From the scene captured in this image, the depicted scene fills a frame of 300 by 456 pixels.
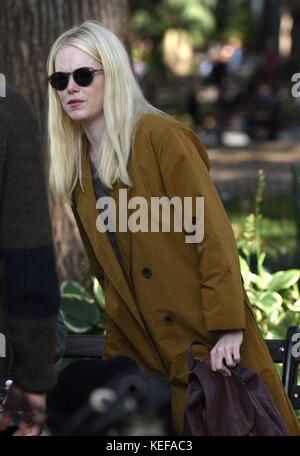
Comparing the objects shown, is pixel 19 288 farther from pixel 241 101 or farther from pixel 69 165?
pixel 241 101

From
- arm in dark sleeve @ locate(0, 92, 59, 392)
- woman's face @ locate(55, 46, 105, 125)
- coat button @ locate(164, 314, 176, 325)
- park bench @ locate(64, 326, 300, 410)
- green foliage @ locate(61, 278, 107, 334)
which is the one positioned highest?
woman's face @ locate(55, 46, 105, 125)

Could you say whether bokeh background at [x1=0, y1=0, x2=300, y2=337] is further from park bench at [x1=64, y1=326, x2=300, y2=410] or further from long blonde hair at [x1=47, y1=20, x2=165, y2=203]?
long blonde hair at [x1=47, y1=20, x2=165, y2=203]

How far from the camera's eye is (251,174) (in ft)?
54.2

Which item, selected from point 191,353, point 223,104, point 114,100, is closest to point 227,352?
point 191,353

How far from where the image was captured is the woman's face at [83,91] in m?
3.83

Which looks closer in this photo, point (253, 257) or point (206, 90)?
point (253, 257)

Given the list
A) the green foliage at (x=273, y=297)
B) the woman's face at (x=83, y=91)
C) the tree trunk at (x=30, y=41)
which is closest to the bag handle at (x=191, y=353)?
the woman's face at (x=83, y=91)

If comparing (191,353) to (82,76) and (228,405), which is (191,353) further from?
(82,76)

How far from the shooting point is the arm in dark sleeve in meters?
2.73

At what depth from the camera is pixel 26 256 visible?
275 centimetres

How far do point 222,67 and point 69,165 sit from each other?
25770 mm

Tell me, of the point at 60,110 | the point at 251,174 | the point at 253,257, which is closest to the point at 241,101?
the point at 251,174

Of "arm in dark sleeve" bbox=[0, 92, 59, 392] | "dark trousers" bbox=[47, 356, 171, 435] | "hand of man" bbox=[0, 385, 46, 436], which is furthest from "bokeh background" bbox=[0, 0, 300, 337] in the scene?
"arm in dark sleeve" bbox=[0, 92, 59, 392]

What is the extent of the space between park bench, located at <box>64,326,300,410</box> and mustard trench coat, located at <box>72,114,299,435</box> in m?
0.64
